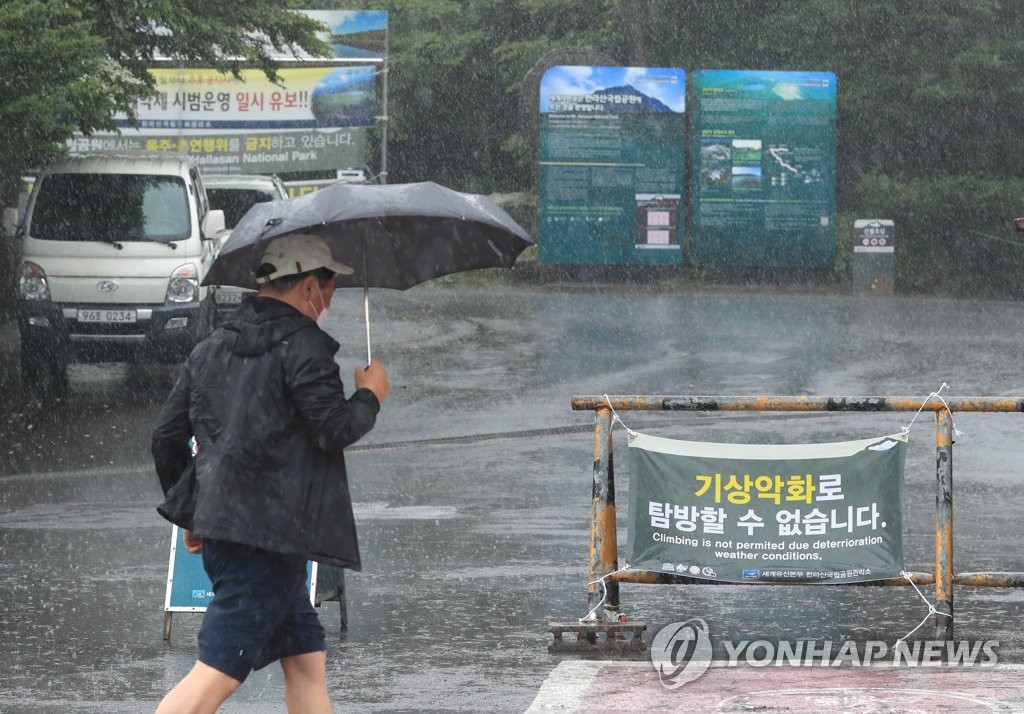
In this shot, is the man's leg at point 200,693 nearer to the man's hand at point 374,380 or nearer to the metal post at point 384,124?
the man's hand at point 374,380

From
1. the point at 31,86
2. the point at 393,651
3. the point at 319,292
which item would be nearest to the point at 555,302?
the point at 31,86

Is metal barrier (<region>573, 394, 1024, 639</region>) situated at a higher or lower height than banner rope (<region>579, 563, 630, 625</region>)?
higher

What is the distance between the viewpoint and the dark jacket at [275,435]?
4.95 m

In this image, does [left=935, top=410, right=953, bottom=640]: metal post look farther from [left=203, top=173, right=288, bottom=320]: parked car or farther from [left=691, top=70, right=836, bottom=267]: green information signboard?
[left=691, top=70, right=836, bottom=267]: green information signboard

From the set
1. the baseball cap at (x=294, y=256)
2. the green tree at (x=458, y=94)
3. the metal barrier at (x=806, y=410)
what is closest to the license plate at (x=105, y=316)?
the metal barrier at (x=806, y=410)

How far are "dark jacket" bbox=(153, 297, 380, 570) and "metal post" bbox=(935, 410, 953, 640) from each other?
3.14 m

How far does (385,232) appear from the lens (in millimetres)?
5801

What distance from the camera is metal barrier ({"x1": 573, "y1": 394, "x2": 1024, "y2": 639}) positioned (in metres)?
7.18

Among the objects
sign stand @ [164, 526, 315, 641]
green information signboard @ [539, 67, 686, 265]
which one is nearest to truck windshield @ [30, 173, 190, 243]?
sign stand @ [164, 526, 315, 641]

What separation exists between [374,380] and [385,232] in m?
0.83

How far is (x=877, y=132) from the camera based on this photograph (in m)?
33.7

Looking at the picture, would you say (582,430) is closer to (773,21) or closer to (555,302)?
(555,302)

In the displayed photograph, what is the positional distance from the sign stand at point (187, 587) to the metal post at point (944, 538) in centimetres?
262

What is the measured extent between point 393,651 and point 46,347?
30.6ft
